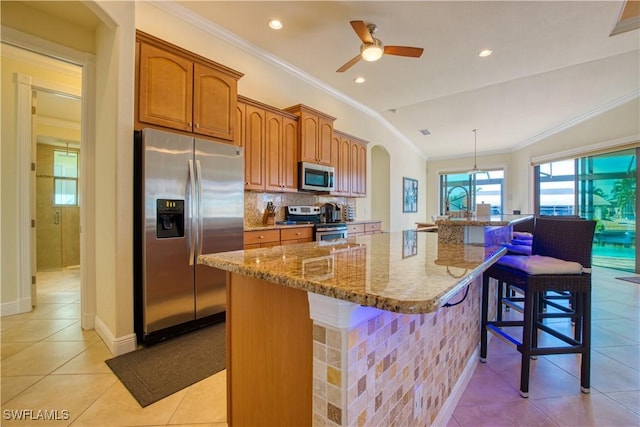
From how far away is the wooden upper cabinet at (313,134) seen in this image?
379 cm

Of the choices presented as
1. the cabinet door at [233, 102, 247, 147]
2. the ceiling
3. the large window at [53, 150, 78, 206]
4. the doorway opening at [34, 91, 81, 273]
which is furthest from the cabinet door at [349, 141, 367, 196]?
the large window at [53, 150, 78, 206]

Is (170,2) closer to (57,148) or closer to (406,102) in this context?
(406,102)

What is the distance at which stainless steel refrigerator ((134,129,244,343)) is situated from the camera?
2.12 meters

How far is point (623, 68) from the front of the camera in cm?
397

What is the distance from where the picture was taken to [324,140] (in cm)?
414

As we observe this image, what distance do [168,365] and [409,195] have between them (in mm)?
7016

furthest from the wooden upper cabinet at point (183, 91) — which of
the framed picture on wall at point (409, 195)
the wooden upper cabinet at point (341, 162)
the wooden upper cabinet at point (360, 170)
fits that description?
the framed picture on wall at point (409, 195)

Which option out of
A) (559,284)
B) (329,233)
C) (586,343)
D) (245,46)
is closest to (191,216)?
(329,233)

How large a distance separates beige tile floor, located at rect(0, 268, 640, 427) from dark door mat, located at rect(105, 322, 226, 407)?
6 centimetres

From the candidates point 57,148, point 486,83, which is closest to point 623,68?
point 486,83

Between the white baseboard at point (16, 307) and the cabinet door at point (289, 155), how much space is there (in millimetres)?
2996

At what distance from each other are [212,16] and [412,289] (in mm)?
3446

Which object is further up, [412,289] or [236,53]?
[236,53]

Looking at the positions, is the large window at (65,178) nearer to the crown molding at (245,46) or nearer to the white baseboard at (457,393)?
the crown molding at (245,46)
